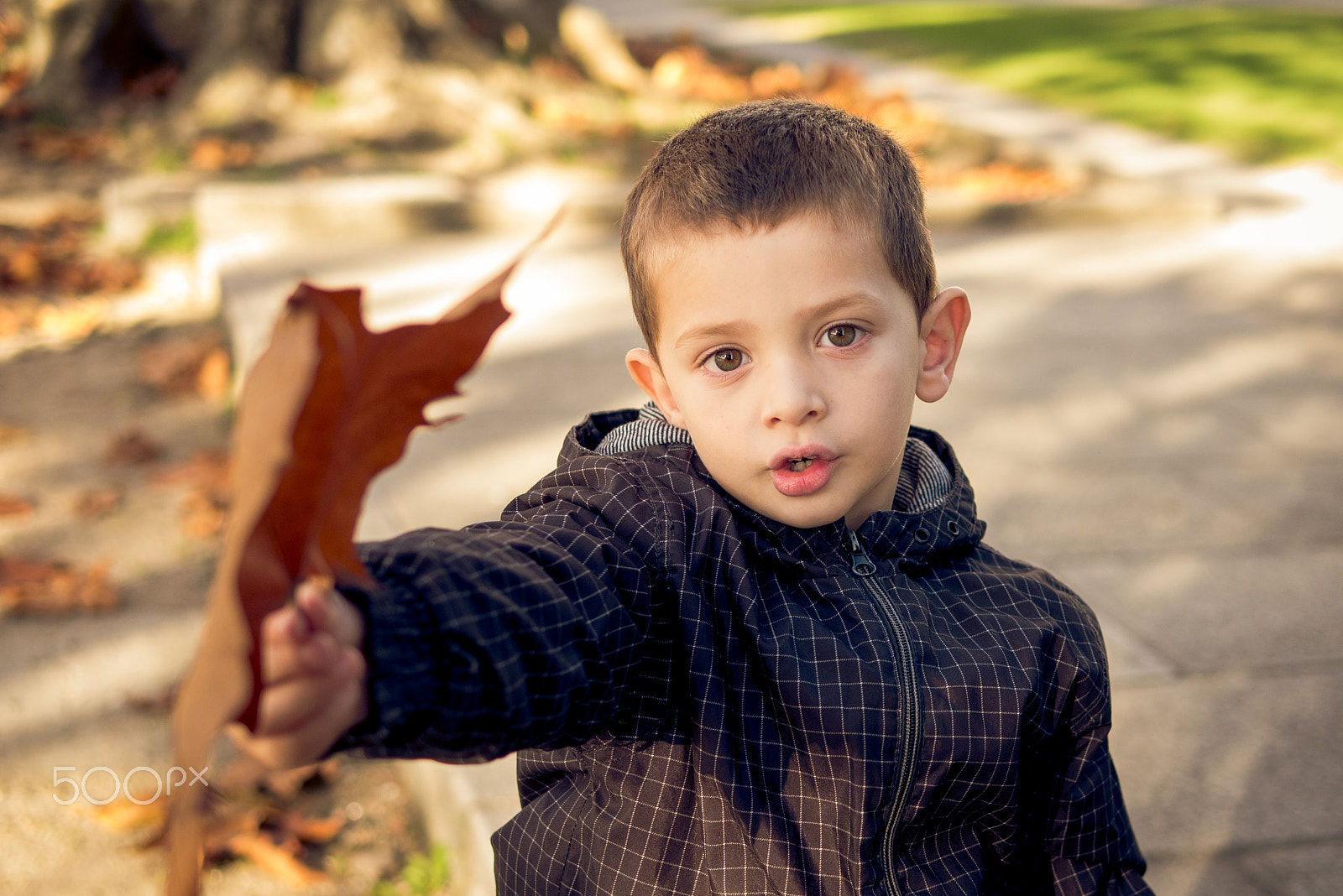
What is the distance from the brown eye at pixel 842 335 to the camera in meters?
1.41

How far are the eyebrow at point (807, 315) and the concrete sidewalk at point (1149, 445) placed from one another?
3.57ft

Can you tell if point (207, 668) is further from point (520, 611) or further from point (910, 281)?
point (910, 281)

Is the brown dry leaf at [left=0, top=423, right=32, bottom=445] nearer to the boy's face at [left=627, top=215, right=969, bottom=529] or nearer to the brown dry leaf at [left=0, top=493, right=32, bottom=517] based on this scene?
the brown dry leaf at [left=0, top=493, right=32, bottom=517]

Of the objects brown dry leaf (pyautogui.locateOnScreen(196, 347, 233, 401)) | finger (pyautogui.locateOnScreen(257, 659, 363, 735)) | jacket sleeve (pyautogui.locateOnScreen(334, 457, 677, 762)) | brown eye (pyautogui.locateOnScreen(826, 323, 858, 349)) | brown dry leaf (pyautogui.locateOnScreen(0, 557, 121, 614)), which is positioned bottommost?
brown dry leaf (pyautogui.locateOnScreen(0, 557, 121, 614))

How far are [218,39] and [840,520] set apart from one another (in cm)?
748

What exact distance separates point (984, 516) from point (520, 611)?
249cm

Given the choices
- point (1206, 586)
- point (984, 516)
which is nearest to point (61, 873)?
point (984, 516)

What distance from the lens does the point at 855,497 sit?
1.43 metres

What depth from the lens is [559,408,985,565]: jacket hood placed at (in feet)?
4.81

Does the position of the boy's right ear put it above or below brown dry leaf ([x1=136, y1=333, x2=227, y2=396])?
above

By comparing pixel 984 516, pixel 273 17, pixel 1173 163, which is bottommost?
pixel 984 516

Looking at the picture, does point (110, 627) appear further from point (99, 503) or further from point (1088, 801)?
point (1088, 801)

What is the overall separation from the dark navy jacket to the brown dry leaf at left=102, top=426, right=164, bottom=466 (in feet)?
8.93

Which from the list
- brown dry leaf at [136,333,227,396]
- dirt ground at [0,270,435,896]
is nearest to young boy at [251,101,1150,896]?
dirt ground at [0,270,435,896]
